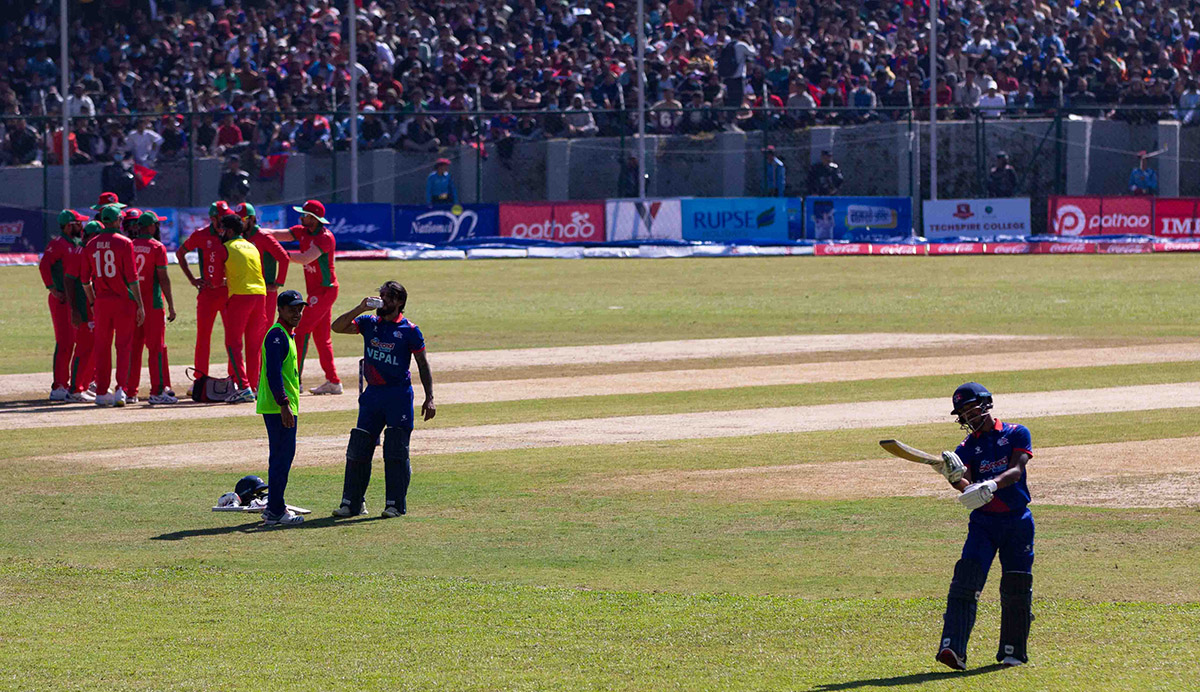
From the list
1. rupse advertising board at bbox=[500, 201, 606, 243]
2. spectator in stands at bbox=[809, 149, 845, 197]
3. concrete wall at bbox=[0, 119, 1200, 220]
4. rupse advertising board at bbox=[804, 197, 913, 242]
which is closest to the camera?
rupse advertising board at bbox=[804, 197, 913, 242]

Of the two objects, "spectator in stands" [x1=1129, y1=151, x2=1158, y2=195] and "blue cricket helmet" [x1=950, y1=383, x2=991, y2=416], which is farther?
"spectator in stands" [x1=1129, y1=151, x2=1158, y2=195]

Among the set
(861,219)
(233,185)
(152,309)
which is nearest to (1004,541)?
(152,309)

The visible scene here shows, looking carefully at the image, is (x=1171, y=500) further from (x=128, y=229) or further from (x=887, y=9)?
(x=887, y=9)

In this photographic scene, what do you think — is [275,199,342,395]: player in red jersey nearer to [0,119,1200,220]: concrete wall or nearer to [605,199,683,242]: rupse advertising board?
[605,199,683,242]: rupse advertising board

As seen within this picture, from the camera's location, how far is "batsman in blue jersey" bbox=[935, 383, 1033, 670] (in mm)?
8156

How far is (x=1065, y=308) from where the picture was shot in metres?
29.3

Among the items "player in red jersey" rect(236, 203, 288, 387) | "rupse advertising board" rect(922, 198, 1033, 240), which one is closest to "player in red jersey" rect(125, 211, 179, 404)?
"player in red jersey" rect(236, 203, 288, 387)

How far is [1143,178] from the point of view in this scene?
43000 millimetres

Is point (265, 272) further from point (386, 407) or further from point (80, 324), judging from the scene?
point (386, 407)

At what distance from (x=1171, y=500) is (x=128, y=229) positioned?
12.2 meters

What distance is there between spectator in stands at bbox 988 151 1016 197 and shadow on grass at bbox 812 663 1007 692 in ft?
122

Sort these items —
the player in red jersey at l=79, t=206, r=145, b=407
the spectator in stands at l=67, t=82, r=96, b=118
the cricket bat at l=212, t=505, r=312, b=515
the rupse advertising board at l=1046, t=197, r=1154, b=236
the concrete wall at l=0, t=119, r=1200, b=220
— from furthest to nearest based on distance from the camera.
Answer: the spectator in stands at l=67, t=82, r=96, b=118, the concrete wall at l=0, t=119, r=1200, b=220, the rupse advertising board at l=1046, t=197, r=1154, b=236, the player in red jersey at l=79, t=206, r=145, b=407, the cricket bat at l=212, t=505, r=312, b=515

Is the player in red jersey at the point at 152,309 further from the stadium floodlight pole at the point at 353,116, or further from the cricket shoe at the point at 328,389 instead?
the stadium floodlight pole at the point at 353,116

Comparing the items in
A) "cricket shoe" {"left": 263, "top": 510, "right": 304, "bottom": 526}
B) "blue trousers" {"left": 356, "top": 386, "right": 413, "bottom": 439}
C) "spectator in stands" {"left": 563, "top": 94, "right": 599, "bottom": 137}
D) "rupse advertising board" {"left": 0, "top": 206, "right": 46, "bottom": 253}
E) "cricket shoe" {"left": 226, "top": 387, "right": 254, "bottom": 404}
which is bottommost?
"cricket shoe" {"left": 263, "top": 510, "right": 304, "bottom": 526}
